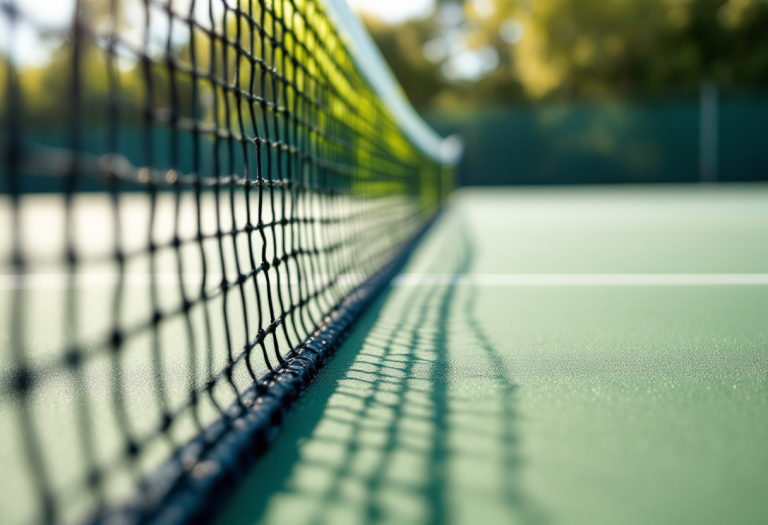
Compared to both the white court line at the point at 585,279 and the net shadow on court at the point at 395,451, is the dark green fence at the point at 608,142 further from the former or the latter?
the net shadow on court at the point at 395,451

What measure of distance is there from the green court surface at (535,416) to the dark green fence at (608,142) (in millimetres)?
10527

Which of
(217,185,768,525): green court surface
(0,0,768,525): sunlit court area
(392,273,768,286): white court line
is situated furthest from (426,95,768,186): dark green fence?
(217,185,768,525): green court surface

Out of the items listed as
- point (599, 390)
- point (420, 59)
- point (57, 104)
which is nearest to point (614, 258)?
point (599, 390)

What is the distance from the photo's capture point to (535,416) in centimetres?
107

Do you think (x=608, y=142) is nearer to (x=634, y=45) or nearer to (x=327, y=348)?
(x=634, y=45)

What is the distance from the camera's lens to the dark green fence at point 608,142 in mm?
11688

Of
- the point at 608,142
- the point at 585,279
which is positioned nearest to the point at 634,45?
the point at 608,142

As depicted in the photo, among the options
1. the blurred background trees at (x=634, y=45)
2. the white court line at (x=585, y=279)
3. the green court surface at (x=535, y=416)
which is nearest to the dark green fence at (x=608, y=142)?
the blurred background trees at (x=634, y=45)

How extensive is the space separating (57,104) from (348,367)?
16.4 metres

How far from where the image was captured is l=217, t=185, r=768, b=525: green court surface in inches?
31.6

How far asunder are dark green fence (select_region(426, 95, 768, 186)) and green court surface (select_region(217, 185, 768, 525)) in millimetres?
10527

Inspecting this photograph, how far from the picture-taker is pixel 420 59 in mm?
22750

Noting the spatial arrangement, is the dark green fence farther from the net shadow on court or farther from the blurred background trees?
the net shadow on court

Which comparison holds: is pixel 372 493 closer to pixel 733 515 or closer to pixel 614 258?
pixel 733 515
